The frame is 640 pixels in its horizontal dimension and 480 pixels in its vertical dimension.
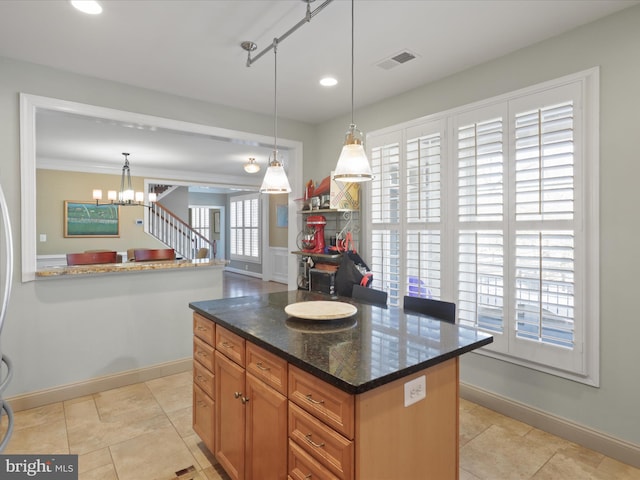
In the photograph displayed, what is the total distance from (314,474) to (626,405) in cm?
206

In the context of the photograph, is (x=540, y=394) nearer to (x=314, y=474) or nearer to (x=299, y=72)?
(x=314, y=474)

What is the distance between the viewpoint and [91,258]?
13.6 ft

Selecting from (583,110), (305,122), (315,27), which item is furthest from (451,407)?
Answer: (305,122)

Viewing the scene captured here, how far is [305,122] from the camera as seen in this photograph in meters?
4.41

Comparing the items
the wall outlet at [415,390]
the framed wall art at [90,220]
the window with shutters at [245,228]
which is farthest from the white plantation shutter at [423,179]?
the window with shutters at [245,228]

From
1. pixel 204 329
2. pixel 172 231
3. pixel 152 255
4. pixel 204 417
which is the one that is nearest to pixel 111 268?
pixel 152 255

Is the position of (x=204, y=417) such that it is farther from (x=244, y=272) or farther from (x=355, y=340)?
(x=244, y=272)

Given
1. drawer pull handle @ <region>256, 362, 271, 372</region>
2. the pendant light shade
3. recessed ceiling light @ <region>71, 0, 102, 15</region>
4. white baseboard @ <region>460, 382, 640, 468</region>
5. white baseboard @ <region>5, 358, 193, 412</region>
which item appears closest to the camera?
drawer pull handle @ <region>256, 362, 271, 372</region>

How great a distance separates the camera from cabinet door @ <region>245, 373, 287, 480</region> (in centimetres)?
155

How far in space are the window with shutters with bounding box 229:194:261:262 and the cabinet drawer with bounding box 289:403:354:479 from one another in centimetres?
855

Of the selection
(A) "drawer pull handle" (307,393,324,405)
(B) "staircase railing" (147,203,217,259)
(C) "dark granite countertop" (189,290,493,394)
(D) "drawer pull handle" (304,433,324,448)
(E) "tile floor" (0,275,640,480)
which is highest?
(B) "staircase railing" (147,203,217,259)

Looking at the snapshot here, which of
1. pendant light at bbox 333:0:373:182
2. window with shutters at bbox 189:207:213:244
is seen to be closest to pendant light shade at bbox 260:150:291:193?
pendant light at bbox 333:0:373:182

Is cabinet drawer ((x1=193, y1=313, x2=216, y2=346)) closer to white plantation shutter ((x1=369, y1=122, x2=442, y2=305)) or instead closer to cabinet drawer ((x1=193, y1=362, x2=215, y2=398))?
cabinet drawer ((x1=193, y1=362, x2=215, y2=398))

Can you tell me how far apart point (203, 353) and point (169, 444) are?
2.40 ft
